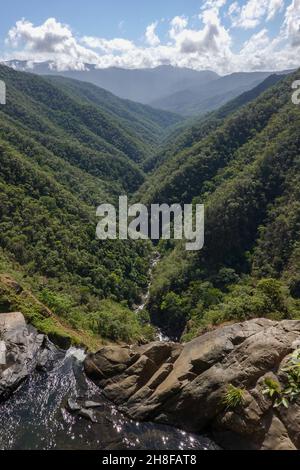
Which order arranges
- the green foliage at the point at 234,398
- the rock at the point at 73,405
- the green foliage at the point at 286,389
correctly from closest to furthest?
the green foliage at the point at 286,389
the green foliage at the point at 234,398
the rock at the point at 73,405

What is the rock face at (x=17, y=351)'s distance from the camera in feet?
82.6

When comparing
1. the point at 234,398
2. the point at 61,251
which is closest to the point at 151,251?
the point at 61,251

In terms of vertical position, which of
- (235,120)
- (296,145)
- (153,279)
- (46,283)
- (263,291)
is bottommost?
(153,279)

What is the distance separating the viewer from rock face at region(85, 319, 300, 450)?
19.8 metres

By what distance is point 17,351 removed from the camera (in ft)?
89.1

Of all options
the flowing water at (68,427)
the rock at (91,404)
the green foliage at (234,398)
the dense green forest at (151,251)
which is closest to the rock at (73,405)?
the flowing water at (68,427)

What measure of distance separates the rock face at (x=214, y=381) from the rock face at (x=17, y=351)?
13.3 ft

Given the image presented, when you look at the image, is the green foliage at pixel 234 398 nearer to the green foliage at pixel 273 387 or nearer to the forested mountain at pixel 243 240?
the green foliage at pixel 273 387

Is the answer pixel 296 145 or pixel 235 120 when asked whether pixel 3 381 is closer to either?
pixel 296 145

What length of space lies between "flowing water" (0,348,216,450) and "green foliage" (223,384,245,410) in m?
2.28

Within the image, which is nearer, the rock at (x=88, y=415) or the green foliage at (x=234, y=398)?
the green foliage at (x=234, y=398)

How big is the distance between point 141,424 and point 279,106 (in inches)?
5297

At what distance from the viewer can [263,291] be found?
35188 millimetres
